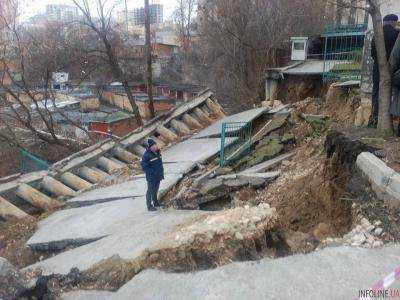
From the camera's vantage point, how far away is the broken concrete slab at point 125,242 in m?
5.06

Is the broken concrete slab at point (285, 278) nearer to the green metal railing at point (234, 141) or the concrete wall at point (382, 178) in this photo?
the concrete wall at point (382, 178)

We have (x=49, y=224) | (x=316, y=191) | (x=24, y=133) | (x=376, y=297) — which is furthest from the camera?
(x=24, y=133)

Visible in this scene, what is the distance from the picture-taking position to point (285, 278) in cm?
349

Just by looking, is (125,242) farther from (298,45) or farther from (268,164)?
(298,45)

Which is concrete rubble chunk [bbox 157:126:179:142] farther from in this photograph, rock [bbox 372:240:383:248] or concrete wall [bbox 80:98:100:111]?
concrete wall [bbox 80:98:100:111]

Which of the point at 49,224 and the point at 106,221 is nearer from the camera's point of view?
the point at 106,221

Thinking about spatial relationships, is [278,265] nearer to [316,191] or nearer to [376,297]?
[376,297]

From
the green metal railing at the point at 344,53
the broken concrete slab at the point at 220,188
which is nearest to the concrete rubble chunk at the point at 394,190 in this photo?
the broken concrete slab at the point at 220,188

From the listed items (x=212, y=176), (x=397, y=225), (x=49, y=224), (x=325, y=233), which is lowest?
(x=49, y=224)

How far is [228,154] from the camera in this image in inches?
337

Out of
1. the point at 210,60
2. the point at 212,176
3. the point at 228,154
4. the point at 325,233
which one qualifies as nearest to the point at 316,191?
the point at 325,233

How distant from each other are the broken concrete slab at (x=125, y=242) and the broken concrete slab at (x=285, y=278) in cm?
82

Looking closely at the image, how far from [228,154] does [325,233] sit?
14.6 ft

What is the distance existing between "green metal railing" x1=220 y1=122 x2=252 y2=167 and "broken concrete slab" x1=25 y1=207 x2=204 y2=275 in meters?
2.15
